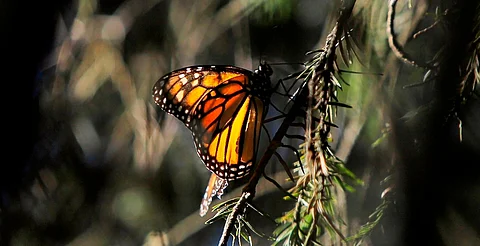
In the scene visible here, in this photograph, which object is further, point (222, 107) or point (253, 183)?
point (222, 107)

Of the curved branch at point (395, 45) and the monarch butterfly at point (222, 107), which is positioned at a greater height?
the curved branch at point (395, 45)

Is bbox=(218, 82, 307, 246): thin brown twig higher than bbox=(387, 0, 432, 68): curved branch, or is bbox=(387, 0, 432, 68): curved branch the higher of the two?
bbox=(387, 0, 432, 68): curved branch

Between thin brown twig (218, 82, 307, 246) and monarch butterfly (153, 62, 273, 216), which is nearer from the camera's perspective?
thin brown twig (218, 82, 307, 246)

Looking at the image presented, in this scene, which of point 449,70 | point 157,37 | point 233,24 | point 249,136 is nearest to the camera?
point 449,70

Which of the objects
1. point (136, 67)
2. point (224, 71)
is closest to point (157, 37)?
point (136, 67)

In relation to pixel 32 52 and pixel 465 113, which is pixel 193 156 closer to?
pixel 32 52

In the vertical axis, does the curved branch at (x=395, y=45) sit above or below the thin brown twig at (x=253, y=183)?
above

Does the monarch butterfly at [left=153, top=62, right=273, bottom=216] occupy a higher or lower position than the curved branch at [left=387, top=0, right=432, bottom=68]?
lower

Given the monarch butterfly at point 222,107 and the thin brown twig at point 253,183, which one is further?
the monarch butterfly at point 222,107
